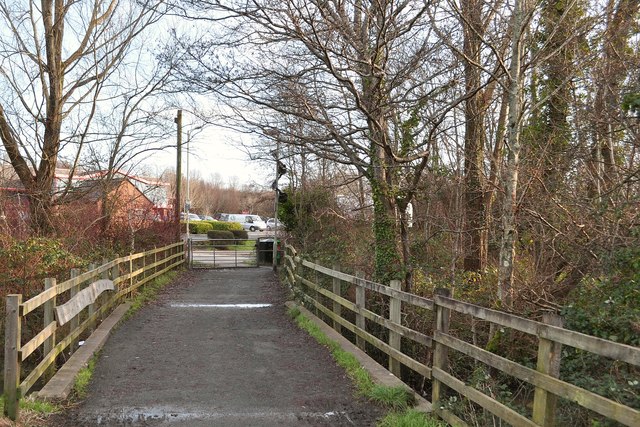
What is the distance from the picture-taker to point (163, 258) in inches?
766

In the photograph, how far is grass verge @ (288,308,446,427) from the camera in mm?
4906

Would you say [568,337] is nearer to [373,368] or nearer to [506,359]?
[506,359]

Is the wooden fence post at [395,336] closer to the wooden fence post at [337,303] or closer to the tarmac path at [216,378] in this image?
the tarmac path at [216,378]

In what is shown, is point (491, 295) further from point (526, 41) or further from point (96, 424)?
point (96, 424)

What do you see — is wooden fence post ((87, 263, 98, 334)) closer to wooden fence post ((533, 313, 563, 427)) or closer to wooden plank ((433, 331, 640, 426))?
wooden plank ((433, 331, 640, 426))

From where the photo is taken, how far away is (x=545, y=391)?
12.3 feet

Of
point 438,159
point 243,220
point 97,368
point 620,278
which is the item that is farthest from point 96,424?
point 243,220

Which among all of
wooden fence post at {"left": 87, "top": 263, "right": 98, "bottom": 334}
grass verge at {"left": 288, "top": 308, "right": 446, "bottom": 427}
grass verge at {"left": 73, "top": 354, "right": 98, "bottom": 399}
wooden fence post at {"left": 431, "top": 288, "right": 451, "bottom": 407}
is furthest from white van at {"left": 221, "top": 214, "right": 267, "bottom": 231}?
wooden fence post at {"left": 431, "top": 288, "right": 451, "bottom": 407}

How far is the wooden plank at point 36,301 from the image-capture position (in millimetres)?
5209

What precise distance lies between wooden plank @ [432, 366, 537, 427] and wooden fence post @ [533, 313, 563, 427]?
8 centimetres

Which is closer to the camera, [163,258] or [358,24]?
[358,24]

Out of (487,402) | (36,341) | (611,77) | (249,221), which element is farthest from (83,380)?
(249,221)

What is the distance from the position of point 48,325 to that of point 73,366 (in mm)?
598

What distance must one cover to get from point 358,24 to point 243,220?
5535 centimetres
